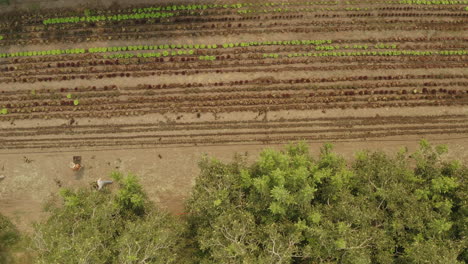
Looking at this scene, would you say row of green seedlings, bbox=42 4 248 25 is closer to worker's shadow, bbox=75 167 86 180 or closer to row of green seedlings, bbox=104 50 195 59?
row of green seedlings, bbox=104 50 195 59

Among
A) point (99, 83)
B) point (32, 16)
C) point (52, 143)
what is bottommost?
point (52, 143)

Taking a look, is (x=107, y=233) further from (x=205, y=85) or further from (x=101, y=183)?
(x=205, y=85)

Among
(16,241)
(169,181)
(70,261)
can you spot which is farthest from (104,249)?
(16,241)

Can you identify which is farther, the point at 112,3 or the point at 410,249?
the point at 112,3

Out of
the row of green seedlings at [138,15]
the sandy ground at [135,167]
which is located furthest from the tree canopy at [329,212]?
the row of green seedlings at [138,15]

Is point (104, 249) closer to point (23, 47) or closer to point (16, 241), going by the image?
point (16, 241)

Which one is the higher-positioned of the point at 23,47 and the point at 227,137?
the point at 23,47

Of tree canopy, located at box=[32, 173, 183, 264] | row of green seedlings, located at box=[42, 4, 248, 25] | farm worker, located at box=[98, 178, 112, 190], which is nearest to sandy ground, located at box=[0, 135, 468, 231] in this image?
farm worker, located at box=[98, 178, 112, 190]
